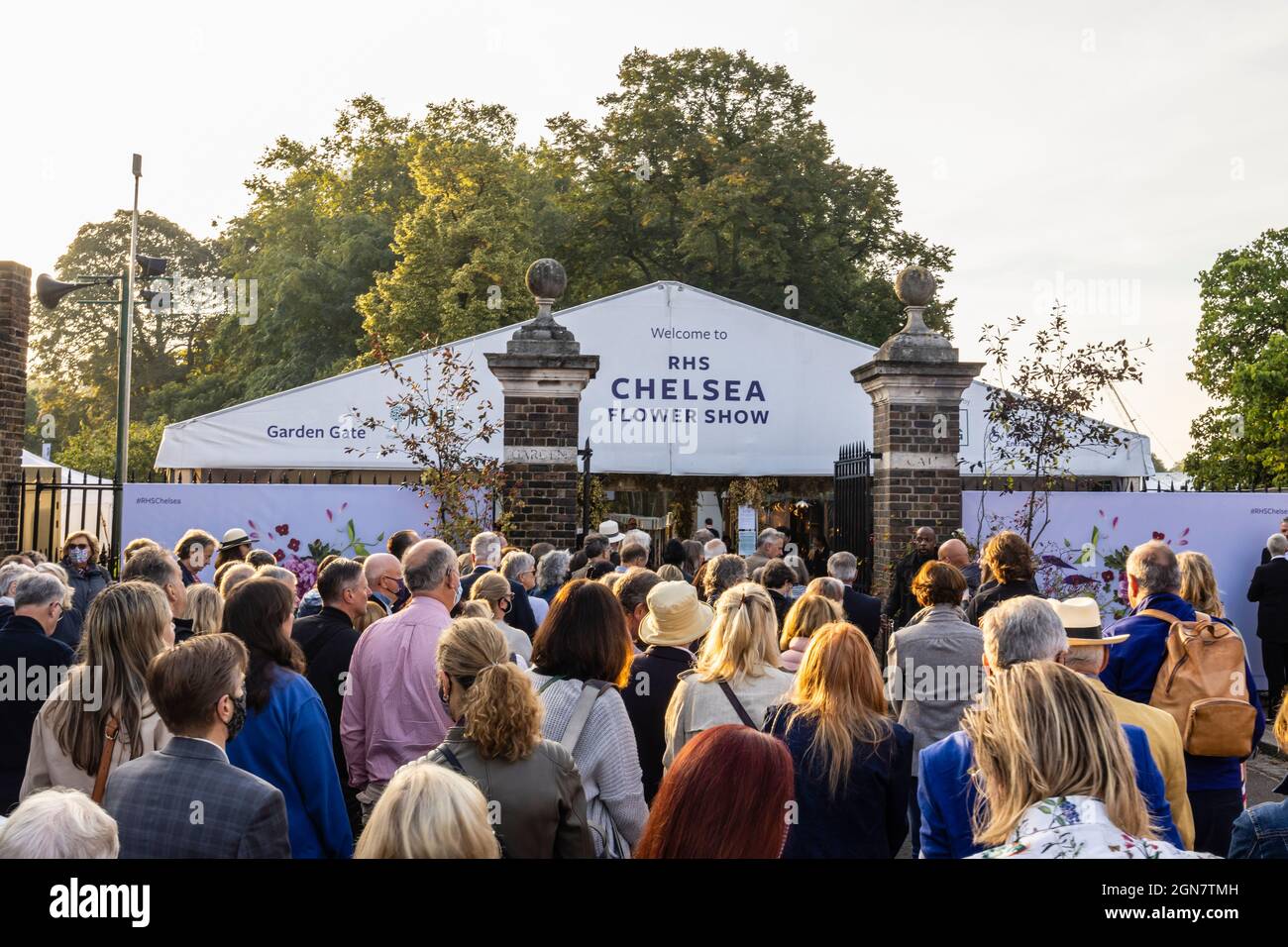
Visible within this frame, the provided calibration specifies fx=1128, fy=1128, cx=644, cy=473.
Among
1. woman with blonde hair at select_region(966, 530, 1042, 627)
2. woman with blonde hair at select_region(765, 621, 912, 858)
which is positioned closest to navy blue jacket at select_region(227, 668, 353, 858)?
woman with blonde hair at select_region(765, 621, 912, 858)

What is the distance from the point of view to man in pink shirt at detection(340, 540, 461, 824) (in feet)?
15.6

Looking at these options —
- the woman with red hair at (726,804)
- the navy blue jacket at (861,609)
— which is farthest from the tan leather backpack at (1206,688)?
the woman with red hair at (726,804)

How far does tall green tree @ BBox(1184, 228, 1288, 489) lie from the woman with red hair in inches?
1332

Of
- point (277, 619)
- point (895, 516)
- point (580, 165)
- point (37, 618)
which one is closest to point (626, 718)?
point (277, 619)

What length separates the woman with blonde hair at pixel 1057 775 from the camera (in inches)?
95.3

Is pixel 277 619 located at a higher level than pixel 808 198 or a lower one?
lower

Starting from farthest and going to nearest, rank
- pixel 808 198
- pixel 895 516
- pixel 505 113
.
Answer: pixel 505 113
pixel 808 198
pixel 895 516

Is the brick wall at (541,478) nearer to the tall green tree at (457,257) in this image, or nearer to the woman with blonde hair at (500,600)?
the woman with blonde hair at (500,600)

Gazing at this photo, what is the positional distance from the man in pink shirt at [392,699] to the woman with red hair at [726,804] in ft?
7.50

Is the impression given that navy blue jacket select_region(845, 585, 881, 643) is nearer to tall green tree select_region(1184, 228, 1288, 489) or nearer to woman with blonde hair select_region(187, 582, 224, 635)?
woman with blonde hair select_region(187, 582, 224, 635)

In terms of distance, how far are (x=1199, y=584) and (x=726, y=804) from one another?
Answer: 12.5ft
